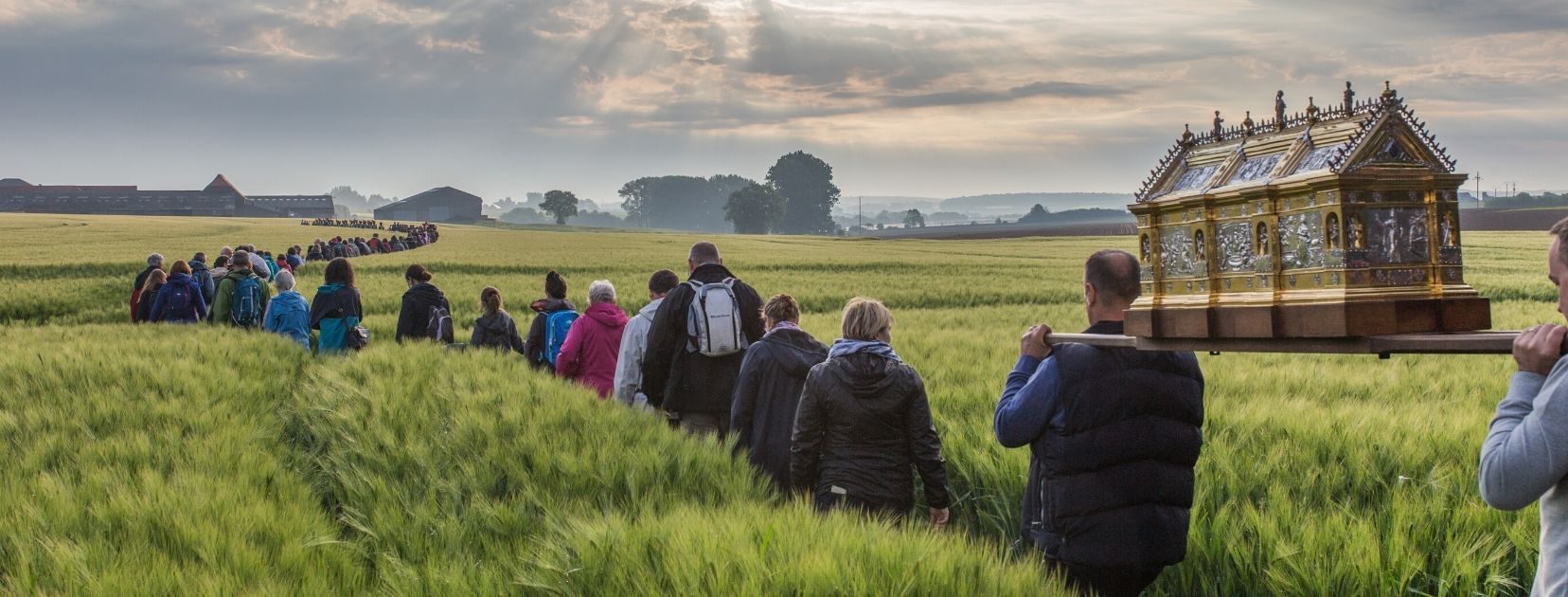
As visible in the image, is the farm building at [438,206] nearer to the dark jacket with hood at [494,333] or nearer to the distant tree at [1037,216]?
the distant tree at [1037,216]

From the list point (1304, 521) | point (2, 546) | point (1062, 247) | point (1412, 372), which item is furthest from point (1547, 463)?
point (1062, 247)

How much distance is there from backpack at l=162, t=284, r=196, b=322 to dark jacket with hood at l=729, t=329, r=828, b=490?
1336cm

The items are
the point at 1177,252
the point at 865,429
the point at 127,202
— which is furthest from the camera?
the point at 127,202

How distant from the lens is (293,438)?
8.67 m

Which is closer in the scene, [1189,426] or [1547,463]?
[1547,463]

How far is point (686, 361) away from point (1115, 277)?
4.31m

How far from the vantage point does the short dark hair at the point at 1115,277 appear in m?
4.24

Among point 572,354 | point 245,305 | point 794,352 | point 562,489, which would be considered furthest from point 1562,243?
point 245,305

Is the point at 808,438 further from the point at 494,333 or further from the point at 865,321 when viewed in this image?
the point at 494,333

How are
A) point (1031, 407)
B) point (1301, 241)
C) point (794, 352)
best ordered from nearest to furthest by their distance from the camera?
1. point (1301, 241)
2. point (1031, 407)
3. point (794, 352)

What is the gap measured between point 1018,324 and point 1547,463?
772 inches

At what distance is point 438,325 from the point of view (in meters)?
12.8

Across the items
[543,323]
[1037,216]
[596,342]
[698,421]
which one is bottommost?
[698,421]

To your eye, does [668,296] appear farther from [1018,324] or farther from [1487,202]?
[1487,202]
